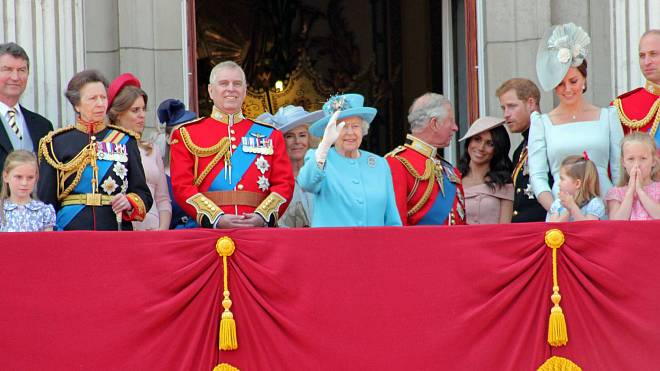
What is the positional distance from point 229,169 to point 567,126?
1851 millimetres

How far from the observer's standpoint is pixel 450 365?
7.27 m

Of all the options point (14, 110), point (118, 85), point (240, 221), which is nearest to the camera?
point (240, 221)

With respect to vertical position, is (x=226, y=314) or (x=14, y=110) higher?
(x=14, y=110)

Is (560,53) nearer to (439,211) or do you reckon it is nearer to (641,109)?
(641,109)

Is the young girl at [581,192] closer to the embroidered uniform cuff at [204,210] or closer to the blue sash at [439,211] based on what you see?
the blue sash at [439,211]

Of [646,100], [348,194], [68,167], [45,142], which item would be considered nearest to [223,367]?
[348,194]

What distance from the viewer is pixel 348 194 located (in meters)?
7.95

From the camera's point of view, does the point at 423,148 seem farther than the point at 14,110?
Yes

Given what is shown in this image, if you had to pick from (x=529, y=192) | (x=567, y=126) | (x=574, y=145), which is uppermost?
(x=567, y=126)

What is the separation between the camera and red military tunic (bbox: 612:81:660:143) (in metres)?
8.35

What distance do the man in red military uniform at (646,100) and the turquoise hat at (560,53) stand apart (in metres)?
0.32

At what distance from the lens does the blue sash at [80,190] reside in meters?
7.94

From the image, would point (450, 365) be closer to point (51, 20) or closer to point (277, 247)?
point (277, 247)

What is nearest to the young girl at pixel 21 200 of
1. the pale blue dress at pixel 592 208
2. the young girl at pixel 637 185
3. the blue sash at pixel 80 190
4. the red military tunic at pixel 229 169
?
the blue sash at pixel 80 190
